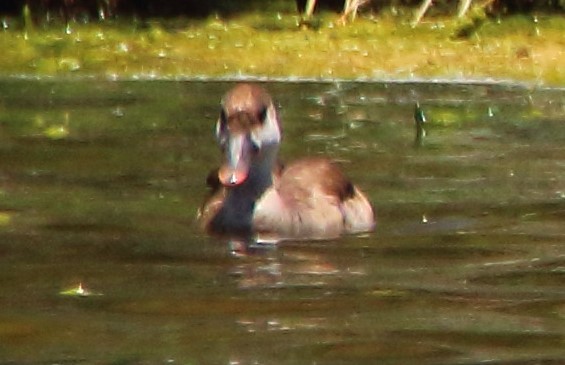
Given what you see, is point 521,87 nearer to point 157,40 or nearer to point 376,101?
point 376,101

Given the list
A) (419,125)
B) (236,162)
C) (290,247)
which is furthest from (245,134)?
(419,125)

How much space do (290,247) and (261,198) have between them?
1.08 ft

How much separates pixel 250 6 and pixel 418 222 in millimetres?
8446

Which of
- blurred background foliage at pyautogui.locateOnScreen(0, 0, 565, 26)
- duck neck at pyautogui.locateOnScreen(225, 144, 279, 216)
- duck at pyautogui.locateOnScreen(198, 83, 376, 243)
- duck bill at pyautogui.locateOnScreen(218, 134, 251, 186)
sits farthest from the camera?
blurred background foliage at pyautogui.locateOnScreen(0, 0, 565, 26)

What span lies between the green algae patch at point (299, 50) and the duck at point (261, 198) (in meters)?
5.03

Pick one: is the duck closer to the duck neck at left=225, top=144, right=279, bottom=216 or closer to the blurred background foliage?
the duck neck at left=225, top=144, right=279, bottom=216

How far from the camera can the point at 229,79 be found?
12.6 m

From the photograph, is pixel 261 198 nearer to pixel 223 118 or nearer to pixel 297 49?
pixel 223 118

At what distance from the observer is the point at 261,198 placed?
758 centimetres

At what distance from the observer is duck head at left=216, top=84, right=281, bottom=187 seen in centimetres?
731

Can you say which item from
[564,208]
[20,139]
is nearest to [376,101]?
[20,139]

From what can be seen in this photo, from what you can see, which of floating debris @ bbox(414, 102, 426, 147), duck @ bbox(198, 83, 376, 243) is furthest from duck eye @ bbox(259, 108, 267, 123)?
floating debris @ bbox(414, 102, 426, 147)

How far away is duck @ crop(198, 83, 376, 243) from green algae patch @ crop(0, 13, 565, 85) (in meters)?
5.03

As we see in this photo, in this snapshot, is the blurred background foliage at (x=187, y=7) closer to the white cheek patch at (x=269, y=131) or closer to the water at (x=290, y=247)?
the water at (x=290, y=247)
